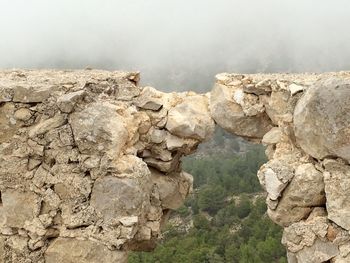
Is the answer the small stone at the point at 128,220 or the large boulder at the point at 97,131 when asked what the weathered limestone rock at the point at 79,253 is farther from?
the large boulder at the point at 97,131

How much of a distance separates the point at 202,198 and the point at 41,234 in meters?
40.3

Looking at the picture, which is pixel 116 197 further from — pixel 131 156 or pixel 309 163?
pixel 309 163

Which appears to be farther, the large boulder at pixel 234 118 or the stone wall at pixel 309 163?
the large boulder at pixel 234 118

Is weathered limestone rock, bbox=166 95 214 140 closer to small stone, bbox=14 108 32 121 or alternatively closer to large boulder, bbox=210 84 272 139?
large boulder, bbox=210 84 272 139

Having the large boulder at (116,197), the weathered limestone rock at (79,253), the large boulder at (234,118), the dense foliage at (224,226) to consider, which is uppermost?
the large boulder at (234,118)

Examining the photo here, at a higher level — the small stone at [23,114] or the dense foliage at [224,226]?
the small stone at [23,114]

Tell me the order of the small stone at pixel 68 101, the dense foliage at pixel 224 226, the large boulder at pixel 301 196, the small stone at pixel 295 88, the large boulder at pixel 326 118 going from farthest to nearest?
the dense foliage at pixel 224 226, the small stone at pixel 68 101, the small stone at pixel 295 88, the large boulder at pixel 301 196, the large boulder at pixel 326 118

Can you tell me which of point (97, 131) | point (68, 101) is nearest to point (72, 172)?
point (97, 131)

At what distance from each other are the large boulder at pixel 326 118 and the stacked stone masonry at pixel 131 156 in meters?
0.01

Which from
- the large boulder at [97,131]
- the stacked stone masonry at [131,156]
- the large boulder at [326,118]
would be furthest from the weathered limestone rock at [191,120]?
the large boulder at [326,118]

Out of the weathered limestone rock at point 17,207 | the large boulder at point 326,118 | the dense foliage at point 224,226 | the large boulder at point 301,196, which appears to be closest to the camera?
the large boulder at point 326,118

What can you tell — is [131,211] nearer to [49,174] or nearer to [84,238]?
[84,238]

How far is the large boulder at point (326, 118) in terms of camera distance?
5113 millimetres

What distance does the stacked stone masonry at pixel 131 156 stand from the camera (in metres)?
5.26
